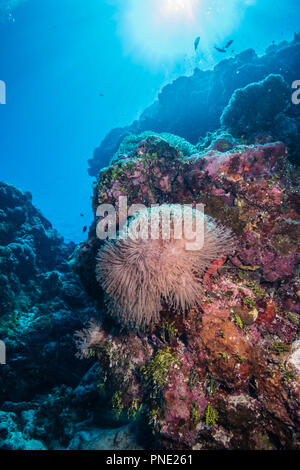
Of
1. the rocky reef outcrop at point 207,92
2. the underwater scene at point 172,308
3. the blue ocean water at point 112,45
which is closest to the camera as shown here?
the underwater scene at point 172,308

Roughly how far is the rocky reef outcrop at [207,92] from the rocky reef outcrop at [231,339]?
16084 millimetres

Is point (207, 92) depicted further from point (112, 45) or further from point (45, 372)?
point (112, 45)

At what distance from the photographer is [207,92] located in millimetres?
21375

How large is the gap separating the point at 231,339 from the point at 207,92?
79.2 feet

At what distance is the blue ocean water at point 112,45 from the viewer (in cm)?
4116

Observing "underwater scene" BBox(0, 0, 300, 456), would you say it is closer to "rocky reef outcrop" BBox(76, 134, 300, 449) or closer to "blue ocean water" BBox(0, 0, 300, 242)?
"rocky reef outcrop" BBox(76, 134, 300, 449)

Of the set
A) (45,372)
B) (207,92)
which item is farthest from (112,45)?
(45,372)

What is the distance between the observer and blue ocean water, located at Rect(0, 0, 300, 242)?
41.2m

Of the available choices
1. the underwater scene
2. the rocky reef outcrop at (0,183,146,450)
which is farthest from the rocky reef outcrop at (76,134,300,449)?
the rocky reef outcrop at (0,183,146,450)

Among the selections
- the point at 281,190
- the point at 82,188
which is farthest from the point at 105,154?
the point at 82,188

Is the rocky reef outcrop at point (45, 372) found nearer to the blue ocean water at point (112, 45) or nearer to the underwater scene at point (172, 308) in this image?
the underwater scene at point (172, 308)

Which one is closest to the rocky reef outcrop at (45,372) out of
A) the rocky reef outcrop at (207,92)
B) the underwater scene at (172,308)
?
the underwater scene at (172,308)

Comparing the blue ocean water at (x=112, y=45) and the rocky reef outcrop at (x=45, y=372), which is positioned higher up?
the blue ocean water at (x=112, y=45)

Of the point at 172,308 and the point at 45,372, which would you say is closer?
the point at 172,308
